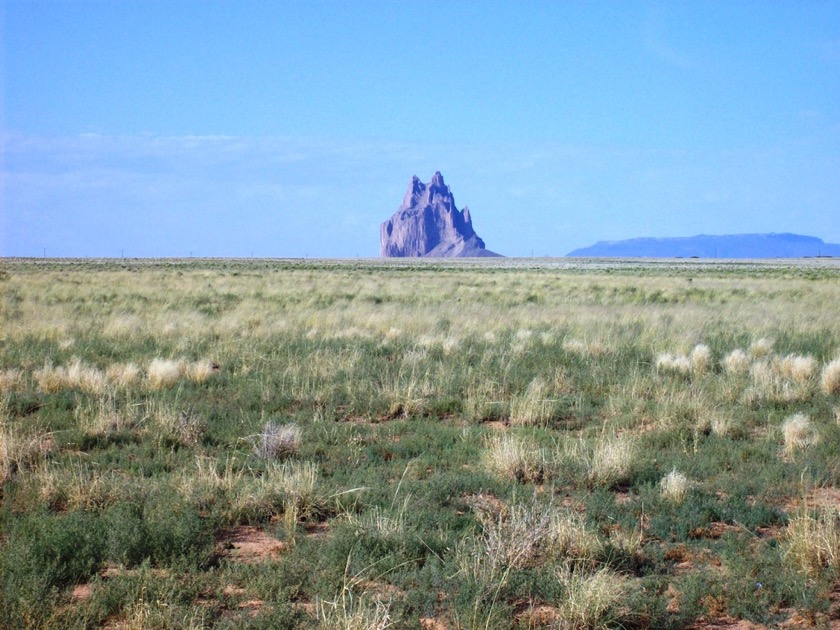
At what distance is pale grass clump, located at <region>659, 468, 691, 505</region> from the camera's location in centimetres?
572

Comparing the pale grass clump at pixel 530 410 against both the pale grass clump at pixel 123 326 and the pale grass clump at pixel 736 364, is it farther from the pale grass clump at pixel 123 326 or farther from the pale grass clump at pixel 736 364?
the pale grass clump at pixel 123 326

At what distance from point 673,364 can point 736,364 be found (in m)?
1.06

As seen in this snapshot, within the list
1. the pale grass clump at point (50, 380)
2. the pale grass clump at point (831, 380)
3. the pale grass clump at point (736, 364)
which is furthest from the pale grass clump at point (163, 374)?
the pale grass clump at point (831, 380)

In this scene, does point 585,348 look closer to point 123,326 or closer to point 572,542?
point 572,542

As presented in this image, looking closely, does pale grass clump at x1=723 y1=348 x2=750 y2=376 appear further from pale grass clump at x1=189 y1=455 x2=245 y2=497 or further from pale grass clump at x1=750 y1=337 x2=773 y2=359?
pale grass clump at x1=189 y1=455 x2=245 y2=497

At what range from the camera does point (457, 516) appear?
17.9ft

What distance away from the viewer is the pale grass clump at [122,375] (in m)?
10.1

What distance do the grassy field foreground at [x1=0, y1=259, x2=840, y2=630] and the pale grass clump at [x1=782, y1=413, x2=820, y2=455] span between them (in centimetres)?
3

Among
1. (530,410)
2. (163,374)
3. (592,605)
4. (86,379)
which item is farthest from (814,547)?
(86,379)

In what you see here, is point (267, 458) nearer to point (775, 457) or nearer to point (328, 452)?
point (328, 452)

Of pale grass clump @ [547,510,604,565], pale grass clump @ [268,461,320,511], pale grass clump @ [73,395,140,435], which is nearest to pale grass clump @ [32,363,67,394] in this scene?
pale grass clump @ [73,395,140,435]

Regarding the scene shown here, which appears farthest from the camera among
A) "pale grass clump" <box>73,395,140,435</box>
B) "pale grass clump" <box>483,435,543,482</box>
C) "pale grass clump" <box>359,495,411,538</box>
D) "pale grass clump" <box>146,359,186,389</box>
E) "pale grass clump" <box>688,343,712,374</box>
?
"pale grass clump" <box>688,343,712,374</box>

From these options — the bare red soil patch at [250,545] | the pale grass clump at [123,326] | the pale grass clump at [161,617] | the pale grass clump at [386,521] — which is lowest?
the bare red soil patch at [250,545]

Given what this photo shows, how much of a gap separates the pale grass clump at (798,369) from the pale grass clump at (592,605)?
303 inches
